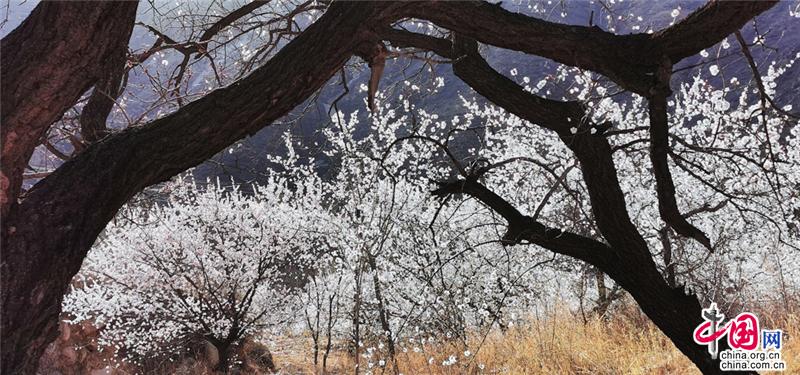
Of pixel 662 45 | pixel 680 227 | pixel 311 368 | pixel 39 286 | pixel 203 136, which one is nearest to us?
pixel 39 286

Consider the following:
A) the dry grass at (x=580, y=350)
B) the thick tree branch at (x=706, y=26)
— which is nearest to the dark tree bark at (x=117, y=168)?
the thick tree branch at (x=706, y=26)

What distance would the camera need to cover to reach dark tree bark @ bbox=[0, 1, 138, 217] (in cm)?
150

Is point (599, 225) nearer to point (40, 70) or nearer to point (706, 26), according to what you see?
point (706, 26)

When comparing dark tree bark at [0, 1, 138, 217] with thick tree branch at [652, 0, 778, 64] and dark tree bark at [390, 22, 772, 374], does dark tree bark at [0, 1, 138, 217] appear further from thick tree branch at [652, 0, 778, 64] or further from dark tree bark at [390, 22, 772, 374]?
thick tree branch at [652, 0, 778, 64]

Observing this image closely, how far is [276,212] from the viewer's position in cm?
874

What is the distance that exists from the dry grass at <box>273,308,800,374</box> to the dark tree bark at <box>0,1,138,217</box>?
265cm

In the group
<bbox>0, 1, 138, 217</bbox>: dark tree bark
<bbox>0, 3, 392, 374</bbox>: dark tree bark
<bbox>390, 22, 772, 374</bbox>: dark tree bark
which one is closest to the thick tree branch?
<bbox>390, 22, 772, 374</bbox>: dark tree bark

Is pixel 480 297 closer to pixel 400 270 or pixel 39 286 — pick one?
pixel 400 270

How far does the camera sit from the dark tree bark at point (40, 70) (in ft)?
4.94

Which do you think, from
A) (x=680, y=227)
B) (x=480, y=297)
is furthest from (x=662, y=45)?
(x=480, y=297)

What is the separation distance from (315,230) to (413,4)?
7099mm

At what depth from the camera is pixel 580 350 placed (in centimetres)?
441

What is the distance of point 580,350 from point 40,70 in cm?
402

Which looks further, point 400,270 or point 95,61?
point 400,270
